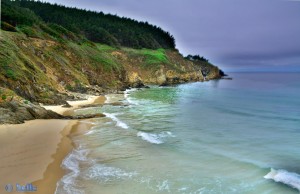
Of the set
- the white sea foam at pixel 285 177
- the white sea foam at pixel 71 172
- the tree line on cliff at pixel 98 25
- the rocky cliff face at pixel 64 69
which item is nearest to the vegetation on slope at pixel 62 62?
the rocky cliff face at pixel 64 69

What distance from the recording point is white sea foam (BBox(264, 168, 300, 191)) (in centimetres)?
998

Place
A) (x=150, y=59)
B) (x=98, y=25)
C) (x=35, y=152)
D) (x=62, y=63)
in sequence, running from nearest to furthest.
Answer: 1. (x=35, y=152)
2. (x=62, y=63)
3. (x=150, y=59)
4. (x=98, y=25)

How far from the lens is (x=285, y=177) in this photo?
415 inches

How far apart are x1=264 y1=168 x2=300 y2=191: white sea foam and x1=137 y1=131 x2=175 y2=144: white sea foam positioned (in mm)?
6148

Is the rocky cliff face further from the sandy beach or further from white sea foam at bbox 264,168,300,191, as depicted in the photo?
white sea foam at bbox 264,168,300,191

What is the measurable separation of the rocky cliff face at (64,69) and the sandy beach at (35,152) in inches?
218

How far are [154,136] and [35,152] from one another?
7.15 meters

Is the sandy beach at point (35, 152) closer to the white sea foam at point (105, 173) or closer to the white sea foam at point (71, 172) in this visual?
the white sea foam at point (71, 172)

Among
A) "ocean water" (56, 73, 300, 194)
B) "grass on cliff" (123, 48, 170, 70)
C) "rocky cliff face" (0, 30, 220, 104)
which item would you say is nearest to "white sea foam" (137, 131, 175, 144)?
"ocean water" (56, 73, 300, 194)

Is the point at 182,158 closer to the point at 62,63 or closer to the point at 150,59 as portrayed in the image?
the point at 62,63

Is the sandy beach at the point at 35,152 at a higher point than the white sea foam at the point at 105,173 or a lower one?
higher

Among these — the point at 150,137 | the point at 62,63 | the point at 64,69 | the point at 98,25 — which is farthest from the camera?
the point at 98,25

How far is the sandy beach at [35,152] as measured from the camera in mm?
9043

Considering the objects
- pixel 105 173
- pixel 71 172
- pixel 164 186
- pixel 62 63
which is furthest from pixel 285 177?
pixel 62 63
